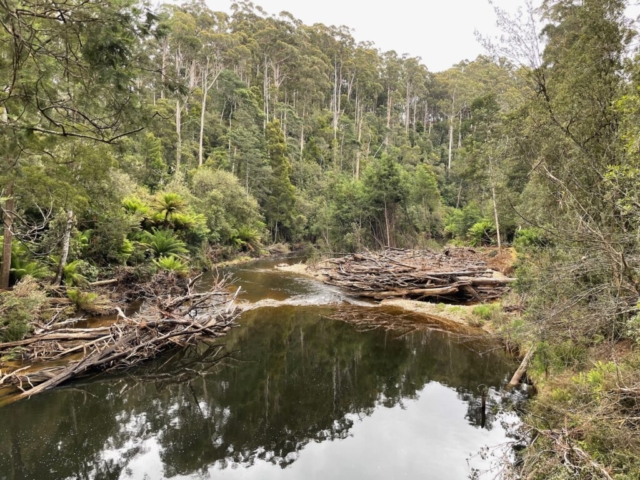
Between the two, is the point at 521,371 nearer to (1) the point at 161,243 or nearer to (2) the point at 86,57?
(2) the point at 86,57

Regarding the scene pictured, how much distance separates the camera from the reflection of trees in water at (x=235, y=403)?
476cm

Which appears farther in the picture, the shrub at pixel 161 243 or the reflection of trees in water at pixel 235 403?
the shrub at pixel 161 243

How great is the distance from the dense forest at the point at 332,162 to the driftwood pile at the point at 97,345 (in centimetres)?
59

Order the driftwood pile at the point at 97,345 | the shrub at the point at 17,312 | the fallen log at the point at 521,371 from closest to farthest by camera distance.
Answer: the driftwood pile at the point at 97,345 → the fallen log at the point at 521,371 → the shrub at the point at 17,312

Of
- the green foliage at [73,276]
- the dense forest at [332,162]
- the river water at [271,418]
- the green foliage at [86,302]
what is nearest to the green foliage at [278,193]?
the dense forest at [332,162]

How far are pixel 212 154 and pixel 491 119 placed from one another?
22.7 m

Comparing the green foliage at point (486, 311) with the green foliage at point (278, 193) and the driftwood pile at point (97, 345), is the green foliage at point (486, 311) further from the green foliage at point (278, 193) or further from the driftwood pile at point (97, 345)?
the green foliage at point (278, 193)

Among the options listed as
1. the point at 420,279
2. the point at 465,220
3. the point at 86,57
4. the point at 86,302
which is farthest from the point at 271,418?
the point at 465,220

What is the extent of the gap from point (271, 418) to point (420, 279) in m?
9.14

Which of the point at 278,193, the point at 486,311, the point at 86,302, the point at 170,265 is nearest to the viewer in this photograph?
the point at 86,302

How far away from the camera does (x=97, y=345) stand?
23.0 feet

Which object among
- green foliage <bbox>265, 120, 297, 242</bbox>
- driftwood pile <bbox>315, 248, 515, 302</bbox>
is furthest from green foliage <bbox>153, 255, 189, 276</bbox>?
green foliage <bbox>265, 120, 297, 242</bbox>

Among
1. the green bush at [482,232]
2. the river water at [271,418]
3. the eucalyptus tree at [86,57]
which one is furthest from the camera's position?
the green bush at [482,232]

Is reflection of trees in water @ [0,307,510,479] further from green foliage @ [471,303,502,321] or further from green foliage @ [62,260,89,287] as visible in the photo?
green foliage @ [62,260,89,287]
